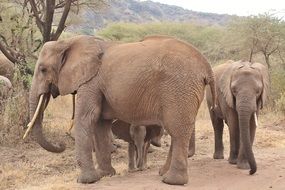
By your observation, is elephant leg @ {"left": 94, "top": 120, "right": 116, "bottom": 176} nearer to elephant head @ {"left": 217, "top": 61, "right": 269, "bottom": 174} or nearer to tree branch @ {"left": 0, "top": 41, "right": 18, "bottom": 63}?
elephant head @ {"left": 217, "top": 61, "right": 269, "bottom": 174}

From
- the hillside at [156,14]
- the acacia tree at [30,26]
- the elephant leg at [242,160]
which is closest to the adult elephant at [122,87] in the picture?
the elephant leg at [242,160]

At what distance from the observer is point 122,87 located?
6867mm

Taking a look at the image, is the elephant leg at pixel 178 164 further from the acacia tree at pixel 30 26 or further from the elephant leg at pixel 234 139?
the acacia tree at pixel 30 26

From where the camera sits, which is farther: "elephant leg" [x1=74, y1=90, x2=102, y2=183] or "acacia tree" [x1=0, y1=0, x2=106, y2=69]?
"acacia tree" [x1=0, y1=0, x2=106, y2=69]

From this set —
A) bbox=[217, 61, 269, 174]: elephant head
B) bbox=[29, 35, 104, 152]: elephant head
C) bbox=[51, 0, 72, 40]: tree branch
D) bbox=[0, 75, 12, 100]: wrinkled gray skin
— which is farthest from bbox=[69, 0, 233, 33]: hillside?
bbox=[29, 35, 104, 152]: elephant head

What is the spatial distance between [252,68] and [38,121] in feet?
9.77

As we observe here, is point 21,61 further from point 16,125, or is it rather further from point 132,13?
point 132,13

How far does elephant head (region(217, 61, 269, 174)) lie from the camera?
23.9 feet

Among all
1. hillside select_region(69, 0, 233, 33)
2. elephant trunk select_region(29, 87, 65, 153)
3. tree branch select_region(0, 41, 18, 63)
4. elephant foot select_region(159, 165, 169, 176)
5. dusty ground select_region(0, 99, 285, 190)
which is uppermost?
tree branch select_region(0, 41, 18, 63)

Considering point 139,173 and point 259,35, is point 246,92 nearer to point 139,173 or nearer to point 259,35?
point 139,173

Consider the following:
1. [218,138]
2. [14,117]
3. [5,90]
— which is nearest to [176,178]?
[218,138]

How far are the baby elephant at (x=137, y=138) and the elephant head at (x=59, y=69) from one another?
1.10m

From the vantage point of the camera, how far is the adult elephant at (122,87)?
6626 millimetres

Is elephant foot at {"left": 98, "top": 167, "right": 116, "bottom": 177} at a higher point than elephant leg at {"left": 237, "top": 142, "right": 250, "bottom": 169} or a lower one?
lower
